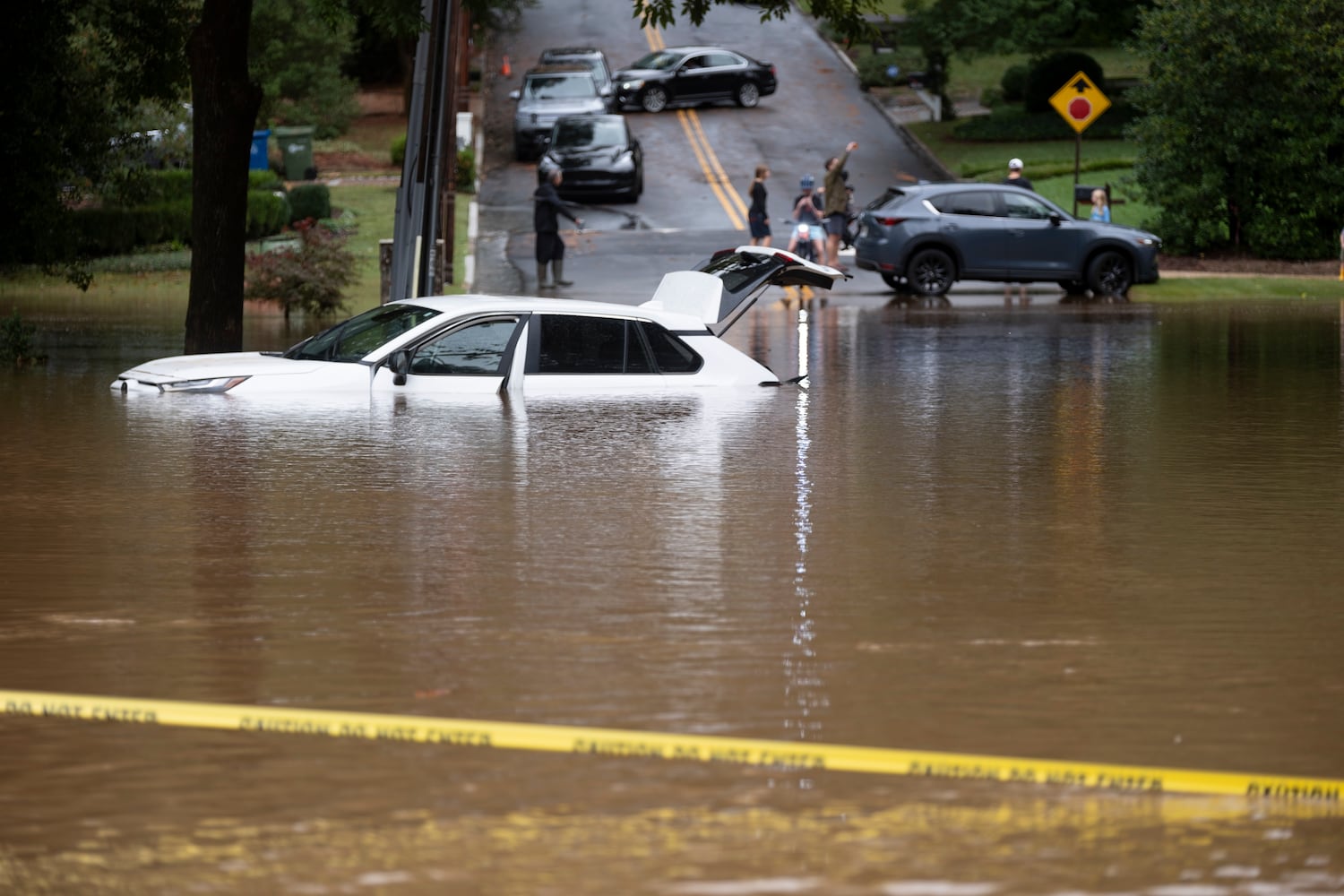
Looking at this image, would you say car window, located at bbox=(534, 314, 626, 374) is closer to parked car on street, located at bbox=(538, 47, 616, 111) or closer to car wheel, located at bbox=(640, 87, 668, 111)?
parked car on street, located at bbox=(538, 47, 616, 111)

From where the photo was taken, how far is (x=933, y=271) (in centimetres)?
3073

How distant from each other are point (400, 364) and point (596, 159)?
25.0 meters

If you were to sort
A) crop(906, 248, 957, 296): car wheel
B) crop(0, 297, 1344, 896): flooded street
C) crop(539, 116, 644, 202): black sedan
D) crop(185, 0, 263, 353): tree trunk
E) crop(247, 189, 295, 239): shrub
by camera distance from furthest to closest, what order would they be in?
crop(539, 116, 644, 202): black sedan, crop(247, 189, 295, 239): shrub, crop(906, 248, 957, 296): car wheel, crop(185, 0, 263, 353): tree trunk, crop(0, 297, 1344, 896): flooded street

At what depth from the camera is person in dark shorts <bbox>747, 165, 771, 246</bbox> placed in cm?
3184

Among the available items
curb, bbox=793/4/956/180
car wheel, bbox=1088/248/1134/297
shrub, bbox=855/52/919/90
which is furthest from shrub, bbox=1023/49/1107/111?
car wheel, bbox=1088/248/1134/297

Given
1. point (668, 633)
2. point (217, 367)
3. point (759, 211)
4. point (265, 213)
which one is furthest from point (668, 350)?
point (265, 213)

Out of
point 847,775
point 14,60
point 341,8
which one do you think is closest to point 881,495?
point 847,775

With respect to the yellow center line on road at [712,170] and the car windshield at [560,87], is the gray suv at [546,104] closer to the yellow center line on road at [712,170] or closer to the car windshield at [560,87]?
the car windshield at [560,87]

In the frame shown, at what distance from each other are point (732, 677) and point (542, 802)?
5.21ft

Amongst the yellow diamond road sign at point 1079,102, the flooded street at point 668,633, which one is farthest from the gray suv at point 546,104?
the flooded street at point 668,633

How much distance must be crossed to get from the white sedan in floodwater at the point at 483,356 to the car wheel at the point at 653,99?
35.9 m

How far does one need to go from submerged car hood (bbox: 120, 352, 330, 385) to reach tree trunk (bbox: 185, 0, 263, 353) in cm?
376

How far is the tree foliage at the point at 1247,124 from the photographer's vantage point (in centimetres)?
3562

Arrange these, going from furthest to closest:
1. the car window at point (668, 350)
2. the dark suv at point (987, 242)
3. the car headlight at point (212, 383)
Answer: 1. the dark suv at point (987, 242)
2. the car window at point (668, 350)
3. the car headlight at point (212, 383)
